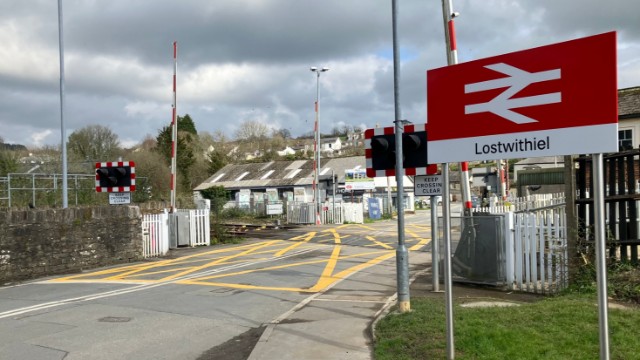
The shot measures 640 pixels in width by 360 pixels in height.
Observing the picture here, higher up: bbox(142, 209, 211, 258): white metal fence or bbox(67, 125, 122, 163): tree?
bbox(67, 125, 122, 163): tree

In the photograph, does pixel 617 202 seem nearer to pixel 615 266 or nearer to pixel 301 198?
pixel 615 266

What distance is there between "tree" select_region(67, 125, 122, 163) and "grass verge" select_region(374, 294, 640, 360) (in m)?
45.5

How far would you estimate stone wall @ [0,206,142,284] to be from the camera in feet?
45.1

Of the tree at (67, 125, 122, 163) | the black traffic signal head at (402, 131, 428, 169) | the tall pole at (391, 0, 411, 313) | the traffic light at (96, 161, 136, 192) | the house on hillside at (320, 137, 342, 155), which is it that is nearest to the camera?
the tall pole at (391, 0, 411, 313)

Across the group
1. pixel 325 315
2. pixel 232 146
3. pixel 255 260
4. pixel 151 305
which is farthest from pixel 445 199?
pixel 232 146

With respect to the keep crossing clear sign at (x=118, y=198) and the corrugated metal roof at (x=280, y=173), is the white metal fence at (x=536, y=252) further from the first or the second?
the corrugated metal roof at (x=280, y=173)

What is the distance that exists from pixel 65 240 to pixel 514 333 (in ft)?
42.9

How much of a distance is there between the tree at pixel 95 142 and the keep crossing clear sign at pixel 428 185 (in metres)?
42.6

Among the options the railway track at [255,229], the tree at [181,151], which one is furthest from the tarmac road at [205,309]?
the tree at [181,151]

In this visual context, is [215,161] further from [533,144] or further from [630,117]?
[533,144]

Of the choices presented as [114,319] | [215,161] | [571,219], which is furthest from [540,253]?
[215,161]

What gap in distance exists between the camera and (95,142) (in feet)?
167

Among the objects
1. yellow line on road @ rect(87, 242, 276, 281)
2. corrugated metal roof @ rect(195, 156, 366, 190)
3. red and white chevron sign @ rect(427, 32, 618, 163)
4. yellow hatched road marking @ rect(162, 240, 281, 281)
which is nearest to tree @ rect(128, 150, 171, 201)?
Answer: corrugated metal roof @ rect(195, 156, 366, 190)

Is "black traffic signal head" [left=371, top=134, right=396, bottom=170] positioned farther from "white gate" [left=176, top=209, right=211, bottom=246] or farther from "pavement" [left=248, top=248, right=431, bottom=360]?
"white gate" [left=176, top=209, right=211, bottom=246]
